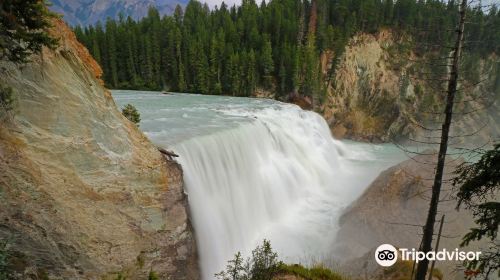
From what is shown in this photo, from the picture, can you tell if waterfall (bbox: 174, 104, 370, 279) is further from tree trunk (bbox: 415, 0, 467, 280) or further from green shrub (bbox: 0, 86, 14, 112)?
tree trunk (bbox: 415, 0, 467, 280)

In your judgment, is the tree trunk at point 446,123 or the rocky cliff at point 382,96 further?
the rocky cliff at point 382,96

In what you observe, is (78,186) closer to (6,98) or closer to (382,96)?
(6,98)

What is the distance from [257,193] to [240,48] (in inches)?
1719

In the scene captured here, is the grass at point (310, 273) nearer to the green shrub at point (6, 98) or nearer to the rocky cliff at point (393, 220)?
the rocky cliff at point (393, 220)

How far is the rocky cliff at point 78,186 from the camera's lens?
749 cm

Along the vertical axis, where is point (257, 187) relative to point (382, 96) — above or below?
below

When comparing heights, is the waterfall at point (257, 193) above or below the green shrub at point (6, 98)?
below

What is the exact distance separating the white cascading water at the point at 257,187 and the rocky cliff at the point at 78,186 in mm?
2177

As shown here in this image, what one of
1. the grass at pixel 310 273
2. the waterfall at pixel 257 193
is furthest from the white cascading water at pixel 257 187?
the grass at pixel 310 273

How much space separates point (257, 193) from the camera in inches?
698

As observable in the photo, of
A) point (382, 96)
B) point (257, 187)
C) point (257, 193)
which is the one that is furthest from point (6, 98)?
point (382, 96)

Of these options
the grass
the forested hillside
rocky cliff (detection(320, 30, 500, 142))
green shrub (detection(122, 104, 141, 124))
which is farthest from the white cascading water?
the forested hillside

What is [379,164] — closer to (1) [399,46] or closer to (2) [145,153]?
(2) [145,153]

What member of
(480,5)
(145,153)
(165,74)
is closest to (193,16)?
(165,74)
